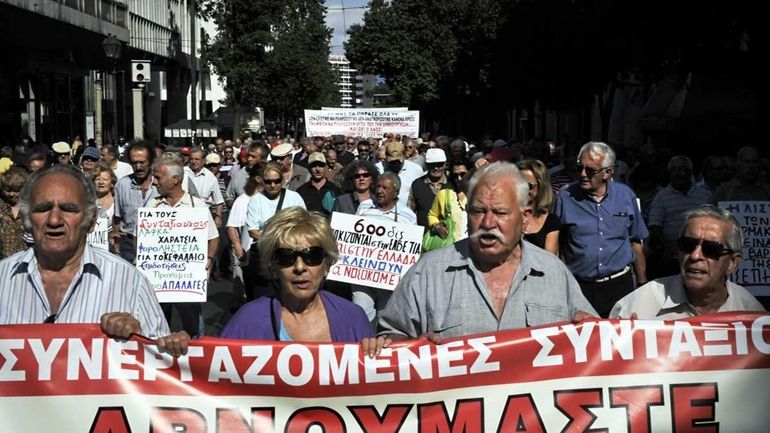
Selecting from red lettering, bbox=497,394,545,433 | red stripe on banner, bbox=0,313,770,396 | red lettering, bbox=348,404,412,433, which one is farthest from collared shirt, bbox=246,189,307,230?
red lettering, bbox=497,394,545,433

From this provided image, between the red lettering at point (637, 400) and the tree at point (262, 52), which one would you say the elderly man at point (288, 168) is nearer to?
the red lettering at point (637, 400)

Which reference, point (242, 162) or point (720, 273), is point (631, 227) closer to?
point (720, 273)

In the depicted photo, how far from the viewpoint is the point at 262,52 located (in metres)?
71.2

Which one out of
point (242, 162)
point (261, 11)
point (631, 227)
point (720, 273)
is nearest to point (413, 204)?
point (631, 227)

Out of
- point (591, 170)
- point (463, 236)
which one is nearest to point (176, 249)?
point (463, 236)

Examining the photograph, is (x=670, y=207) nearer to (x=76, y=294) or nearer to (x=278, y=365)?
(x=278, y=365)

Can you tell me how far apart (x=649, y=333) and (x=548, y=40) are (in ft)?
115

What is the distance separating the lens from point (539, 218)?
318 inches

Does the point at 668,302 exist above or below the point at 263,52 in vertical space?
below

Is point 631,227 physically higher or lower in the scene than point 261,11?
lower

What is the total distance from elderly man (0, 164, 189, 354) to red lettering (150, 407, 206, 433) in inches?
9.8

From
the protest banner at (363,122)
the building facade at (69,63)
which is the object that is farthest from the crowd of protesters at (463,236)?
the building facade at (69,63)

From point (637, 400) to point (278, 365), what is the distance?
144 centimetres

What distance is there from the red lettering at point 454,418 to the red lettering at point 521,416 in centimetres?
10
